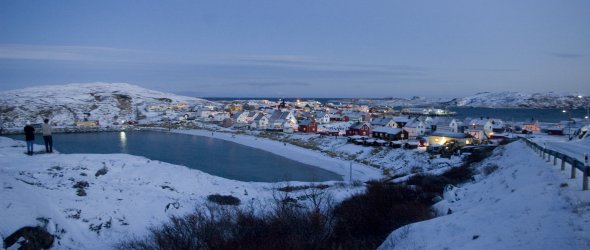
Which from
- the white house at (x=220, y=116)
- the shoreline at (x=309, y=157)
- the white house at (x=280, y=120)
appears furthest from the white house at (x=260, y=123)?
the white house at (x=220, y=116)

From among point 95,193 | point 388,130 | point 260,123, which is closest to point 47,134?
point 95,193

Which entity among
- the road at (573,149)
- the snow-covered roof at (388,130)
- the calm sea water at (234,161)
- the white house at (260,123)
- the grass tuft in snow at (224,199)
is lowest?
the calm sea water at (234,161)

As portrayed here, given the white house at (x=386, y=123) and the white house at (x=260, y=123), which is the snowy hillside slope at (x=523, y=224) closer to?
the white house at (x=386, y=123)

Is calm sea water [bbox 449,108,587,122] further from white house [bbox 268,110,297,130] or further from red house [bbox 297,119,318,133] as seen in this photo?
white house [bbox 268,110,297,130]

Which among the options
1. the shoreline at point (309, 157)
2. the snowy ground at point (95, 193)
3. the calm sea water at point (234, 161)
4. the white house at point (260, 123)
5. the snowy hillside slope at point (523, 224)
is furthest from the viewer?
the white house at point (260, 123)

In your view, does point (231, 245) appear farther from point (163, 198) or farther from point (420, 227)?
point (163, 198)

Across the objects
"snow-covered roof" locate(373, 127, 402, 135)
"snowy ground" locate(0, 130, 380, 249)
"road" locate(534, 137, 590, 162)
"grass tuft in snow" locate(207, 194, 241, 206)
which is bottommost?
"snow-covered roof" locate(373, 127, 402, 135)

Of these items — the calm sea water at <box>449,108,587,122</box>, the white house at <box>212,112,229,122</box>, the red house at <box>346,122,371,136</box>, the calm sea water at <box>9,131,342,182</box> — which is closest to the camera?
the calm sea water at <box>9,131,342,182</box>

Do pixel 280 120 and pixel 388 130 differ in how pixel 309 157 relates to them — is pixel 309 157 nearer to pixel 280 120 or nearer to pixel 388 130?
pixel 388 130

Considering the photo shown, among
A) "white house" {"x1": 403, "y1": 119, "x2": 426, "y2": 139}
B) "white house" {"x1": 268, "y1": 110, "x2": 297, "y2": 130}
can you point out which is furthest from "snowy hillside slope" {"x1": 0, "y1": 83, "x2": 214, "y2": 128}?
"white house" {"x1": 403, "y1": 119, "x2": 426, "y2": 139}

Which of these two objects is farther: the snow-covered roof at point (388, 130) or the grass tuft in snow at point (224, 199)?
the snow-covered roof at point (388, 130)

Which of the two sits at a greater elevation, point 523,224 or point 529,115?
point 523,224
